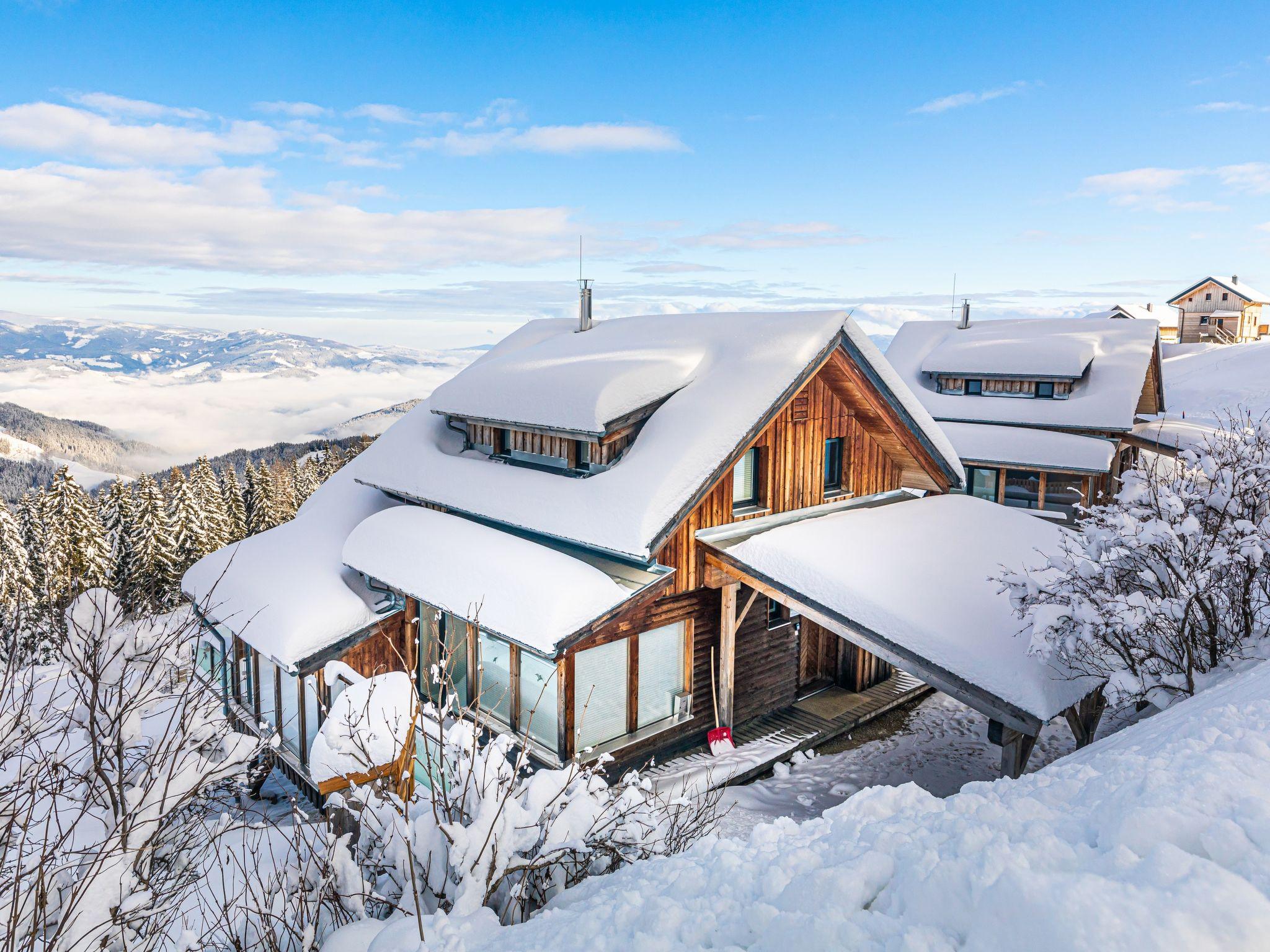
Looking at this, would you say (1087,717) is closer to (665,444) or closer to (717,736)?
(717,736)

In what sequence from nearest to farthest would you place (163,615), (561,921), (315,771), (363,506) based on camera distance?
(561,921) → (315,771) → (163,615) → (363,506)

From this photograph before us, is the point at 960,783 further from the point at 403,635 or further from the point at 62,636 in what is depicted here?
the point at 62,636

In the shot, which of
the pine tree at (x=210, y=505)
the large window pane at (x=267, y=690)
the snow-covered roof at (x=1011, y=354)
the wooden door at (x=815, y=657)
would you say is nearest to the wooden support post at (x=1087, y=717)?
the wooden door at (x=815, y=657)

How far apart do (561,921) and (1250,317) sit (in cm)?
7671

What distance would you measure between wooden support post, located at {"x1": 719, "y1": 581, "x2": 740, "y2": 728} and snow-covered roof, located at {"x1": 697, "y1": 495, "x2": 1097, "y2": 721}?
1011mm

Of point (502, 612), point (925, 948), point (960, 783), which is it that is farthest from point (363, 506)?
point (925, 948)

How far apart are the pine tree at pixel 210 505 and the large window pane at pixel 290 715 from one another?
25.6 meters

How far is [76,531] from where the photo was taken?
33.3 meters

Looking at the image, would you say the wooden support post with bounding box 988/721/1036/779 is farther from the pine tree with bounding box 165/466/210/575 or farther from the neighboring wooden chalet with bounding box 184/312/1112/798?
the pine tree with bounding box 165/466/210/575

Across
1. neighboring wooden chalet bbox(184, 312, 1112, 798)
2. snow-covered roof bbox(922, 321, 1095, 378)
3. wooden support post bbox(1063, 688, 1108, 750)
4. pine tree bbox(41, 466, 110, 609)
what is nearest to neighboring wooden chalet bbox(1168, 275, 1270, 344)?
snow-covered roof bbox(922, 321, 1095, 378)

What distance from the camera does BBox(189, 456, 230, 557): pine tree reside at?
35.5 m

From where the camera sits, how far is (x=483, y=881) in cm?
413

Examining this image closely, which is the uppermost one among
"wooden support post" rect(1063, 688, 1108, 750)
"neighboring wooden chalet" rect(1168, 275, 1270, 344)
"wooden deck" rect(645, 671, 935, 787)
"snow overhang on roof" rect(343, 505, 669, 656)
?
"neighboring wooden chalet" rect(1168, 275, 1270, 344)

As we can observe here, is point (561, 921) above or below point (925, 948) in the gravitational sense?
below
